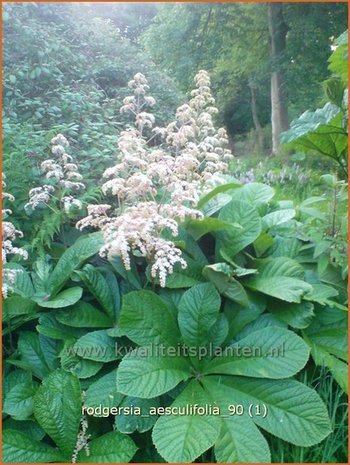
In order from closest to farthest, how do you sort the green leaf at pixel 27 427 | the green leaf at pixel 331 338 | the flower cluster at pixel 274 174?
the green leaf at pixel 27 427 → the green leaf at pixel 331 338 → the flower cluster at pixel 274 174

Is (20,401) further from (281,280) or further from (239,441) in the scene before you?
(281,280)

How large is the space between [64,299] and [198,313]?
1.37 ft

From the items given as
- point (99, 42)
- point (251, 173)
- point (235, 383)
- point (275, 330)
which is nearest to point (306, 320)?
point (275, 330)

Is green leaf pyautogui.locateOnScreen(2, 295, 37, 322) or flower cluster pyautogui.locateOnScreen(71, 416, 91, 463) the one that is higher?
green leaf pyautogui.locateOnScreen(2, 295, 37, 322)

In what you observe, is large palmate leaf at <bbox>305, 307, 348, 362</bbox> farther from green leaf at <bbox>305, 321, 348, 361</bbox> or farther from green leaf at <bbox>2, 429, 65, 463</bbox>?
green leaf at <bbox>2, 429, 65, 463</bbox>

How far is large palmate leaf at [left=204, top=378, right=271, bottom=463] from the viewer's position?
1.22m

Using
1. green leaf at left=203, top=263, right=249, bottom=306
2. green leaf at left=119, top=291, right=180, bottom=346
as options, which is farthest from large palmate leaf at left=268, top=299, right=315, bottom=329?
green leaf at left=119, top=291, right=180, bottom=346

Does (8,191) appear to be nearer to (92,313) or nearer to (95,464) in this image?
(92,313)

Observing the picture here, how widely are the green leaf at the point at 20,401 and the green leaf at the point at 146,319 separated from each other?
337mm

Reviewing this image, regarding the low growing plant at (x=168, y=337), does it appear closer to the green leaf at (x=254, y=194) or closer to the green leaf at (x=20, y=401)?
the green leaf at (x=20, y=401)

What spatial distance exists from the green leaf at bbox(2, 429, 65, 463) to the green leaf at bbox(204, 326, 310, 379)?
50 centimetres

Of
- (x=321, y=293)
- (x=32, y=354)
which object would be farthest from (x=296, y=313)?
(x=32, y=354)

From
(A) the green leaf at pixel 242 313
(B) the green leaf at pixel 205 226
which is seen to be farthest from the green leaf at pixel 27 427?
(B) the green leaf at pixel 205 226

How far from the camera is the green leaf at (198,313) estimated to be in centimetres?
142
